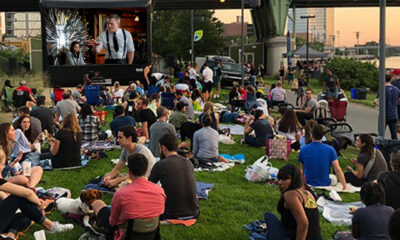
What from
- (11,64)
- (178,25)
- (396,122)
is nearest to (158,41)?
(178,25)

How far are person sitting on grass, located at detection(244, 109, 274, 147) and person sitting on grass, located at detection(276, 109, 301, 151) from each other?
465 mm

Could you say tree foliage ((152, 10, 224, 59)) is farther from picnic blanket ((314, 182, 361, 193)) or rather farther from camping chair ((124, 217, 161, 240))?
camping chair ((124, 217, 161, 240))

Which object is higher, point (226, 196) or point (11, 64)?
point (11, 64)

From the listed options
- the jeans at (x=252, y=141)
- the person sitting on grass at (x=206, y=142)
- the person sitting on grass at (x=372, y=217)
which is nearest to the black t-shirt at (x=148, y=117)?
the jeans at (x=252, y=141)

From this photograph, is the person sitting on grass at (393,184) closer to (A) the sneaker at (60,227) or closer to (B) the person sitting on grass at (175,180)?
(B) the person sitting on grass at (175,180)

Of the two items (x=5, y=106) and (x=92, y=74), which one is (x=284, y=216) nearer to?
(x=5, y=106)

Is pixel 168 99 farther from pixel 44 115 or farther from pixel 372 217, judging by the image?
pixel 372 217

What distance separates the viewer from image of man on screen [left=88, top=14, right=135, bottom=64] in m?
27.8

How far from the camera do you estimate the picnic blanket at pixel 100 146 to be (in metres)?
13.1

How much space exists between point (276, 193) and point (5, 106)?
14168 mm

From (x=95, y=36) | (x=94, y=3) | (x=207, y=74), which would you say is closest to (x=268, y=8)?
(x=94, y=3)

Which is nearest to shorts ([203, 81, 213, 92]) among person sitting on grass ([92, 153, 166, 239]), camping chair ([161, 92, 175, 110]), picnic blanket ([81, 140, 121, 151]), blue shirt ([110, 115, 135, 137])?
camping chair ([161, 92, 175, 110])

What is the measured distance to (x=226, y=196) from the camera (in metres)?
9.15

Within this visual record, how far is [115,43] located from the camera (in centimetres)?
2823
